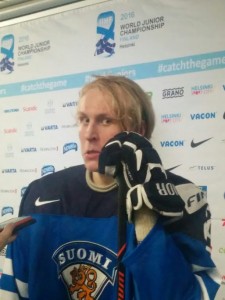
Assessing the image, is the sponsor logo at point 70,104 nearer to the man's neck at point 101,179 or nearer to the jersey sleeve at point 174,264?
the man's neck at point 101,179

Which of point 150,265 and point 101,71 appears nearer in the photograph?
point 150,265

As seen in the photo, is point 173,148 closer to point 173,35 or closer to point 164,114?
point 164,114

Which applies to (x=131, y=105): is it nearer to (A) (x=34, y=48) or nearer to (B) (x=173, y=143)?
(B) (x=173, y=143)

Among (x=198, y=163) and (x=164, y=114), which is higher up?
(x=164, y=114)

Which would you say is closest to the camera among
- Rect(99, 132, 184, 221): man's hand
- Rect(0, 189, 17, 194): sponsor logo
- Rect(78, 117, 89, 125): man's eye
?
Rect(99, 132, 184, 221): man's hand

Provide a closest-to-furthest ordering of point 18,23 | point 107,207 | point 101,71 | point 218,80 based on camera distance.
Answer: point 218,80
point 107,207
point 101,71
point 18,23

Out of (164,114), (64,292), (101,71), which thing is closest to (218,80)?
(164,114)

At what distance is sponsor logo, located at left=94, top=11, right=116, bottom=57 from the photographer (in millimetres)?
1547

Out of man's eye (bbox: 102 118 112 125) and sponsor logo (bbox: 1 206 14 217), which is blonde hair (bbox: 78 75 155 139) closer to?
man's eye (bbox: 102 118 112 125)

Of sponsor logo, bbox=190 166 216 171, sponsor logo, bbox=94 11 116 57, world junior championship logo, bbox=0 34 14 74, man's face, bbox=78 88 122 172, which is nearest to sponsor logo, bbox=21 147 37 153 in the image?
man's face, bbox=78 88 122 172

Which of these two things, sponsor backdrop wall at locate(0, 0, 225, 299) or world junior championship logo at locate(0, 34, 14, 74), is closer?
sponsor backdrop wall at locate(0, 0, 225, 299)

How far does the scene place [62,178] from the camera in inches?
62.7

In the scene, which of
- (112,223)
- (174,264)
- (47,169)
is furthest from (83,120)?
(174,264)

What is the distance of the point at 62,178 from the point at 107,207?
0.90 feet
